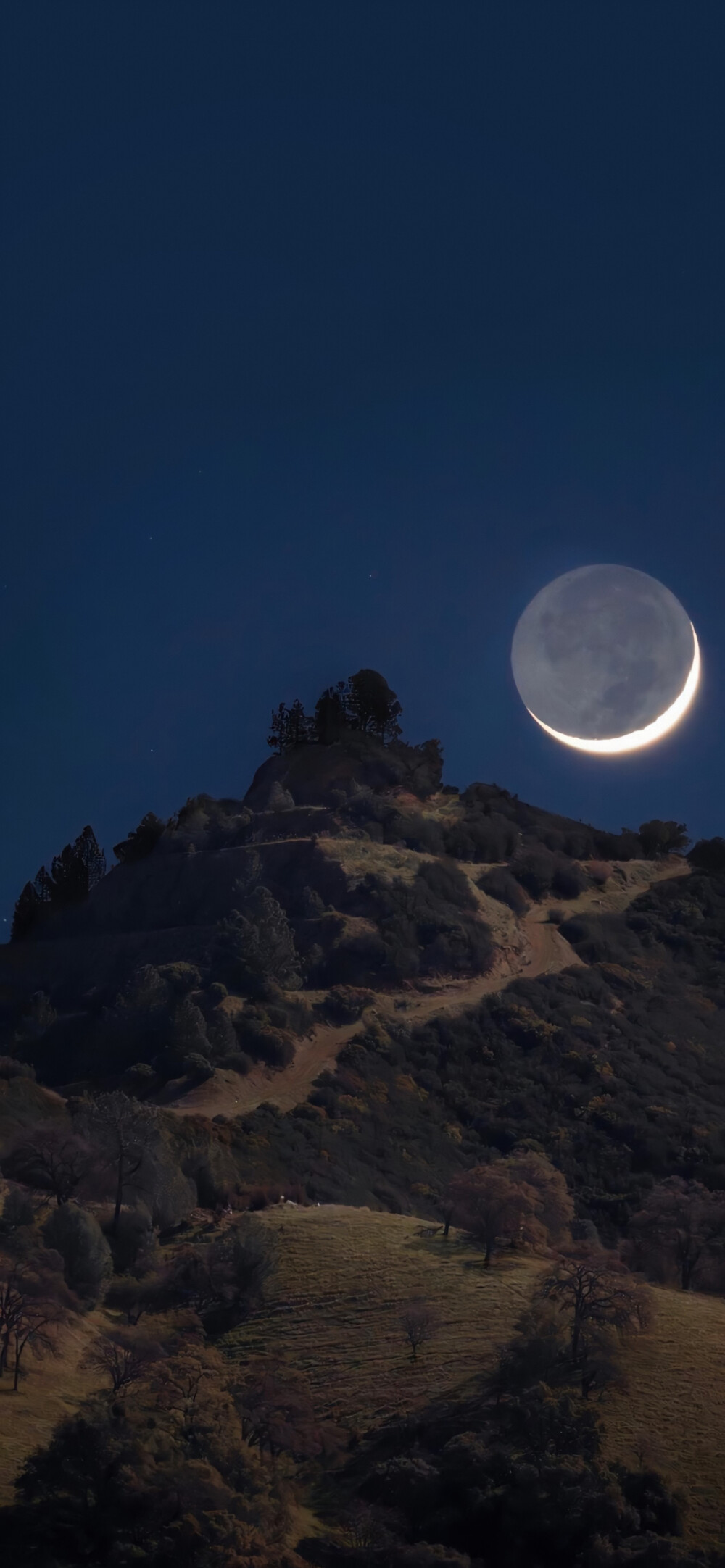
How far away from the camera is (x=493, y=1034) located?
62875 millimetres

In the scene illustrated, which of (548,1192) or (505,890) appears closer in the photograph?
(548,1192)

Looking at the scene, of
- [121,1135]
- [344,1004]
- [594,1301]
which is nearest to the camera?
[594,1301]

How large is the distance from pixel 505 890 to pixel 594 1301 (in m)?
52.4

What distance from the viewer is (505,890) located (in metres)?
79.1

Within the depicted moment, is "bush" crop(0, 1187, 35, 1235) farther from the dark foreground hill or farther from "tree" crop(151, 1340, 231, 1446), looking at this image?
"tree" crop(151, 1340, 231, 1446)

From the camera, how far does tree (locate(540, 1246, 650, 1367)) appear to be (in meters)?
26.9

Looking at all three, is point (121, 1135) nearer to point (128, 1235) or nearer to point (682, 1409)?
point (128, 1235)

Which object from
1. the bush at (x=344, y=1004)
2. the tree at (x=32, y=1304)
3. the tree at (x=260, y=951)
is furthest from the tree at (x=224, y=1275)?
the bush at (x=344, y=1004)

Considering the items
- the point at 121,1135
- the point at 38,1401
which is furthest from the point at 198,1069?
the point at 38,1401

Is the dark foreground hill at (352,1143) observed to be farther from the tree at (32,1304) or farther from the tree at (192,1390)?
the tree at (32,1304)

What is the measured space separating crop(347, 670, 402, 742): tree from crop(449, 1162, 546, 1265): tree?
189 ft

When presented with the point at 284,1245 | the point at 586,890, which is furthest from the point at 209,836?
the point at 284,1245

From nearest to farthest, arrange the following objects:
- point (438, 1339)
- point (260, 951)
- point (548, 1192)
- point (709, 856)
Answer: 1. point (438, 1339)
2. point (548, 1192)
3. point (260, 951)
4. point (709, 856)

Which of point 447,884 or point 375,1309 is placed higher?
point 447,884
